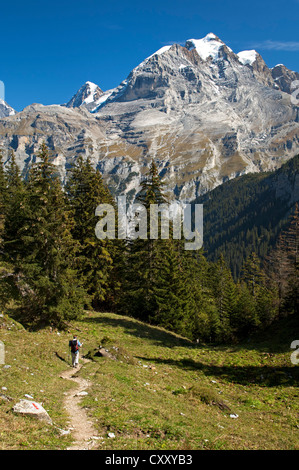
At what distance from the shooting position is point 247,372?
20.6 metres

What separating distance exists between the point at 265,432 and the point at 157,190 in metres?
27.3

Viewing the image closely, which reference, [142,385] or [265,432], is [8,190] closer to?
[142,385]

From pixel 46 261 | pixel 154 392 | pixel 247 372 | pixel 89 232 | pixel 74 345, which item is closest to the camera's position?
pixel 154 392

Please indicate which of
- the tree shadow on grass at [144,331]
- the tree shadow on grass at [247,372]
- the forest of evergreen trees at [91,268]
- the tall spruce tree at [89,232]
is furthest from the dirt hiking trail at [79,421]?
the tall spruce tree at [89,232]

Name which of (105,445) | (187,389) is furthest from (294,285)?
(105,445)

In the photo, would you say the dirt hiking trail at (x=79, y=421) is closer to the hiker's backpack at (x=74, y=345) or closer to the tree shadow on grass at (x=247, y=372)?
the hiker's backpack at (x=74, y=345)

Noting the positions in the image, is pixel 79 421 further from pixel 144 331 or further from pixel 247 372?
pixel 144 331

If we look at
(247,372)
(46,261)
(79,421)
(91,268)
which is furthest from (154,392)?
(91,268)

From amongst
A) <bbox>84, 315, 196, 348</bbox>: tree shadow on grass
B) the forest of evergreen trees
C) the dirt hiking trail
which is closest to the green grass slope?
the dirt hiking trail

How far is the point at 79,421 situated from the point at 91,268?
24829 millimetres

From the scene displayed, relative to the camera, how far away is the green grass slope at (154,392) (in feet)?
27.3

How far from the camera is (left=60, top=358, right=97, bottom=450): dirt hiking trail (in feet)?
25.5

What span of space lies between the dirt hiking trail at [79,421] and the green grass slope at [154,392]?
214mm

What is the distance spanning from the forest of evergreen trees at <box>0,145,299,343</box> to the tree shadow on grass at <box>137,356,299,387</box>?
29.6 ft
